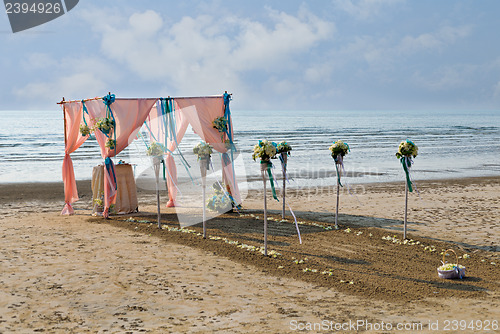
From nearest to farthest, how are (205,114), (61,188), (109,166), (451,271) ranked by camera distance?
(451,271) < (109,166) < (205,114) < (61,188)

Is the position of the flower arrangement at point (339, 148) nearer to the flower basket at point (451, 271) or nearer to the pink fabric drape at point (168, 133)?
Answer: the flower basket at point (451, 271)

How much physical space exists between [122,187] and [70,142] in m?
1.95

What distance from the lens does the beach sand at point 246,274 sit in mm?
6211

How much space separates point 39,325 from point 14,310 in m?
0.71

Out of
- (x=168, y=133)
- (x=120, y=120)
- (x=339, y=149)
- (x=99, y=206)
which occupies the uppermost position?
(x=120, y=120)

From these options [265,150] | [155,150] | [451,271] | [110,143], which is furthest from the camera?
[110,143]

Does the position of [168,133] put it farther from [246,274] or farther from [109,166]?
[246,274]

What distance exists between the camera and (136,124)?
42.3 feet

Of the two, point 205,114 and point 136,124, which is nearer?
point 136,124

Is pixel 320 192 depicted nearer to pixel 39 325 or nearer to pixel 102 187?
pixel 102 187

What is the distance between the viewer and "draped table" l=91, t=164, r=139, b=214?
13109 mm

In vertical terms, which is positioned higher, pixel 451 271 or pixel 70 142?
pixel 70 142

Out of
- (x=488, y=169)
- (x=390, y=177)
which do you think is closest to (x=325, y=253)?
(x=390, y=177)

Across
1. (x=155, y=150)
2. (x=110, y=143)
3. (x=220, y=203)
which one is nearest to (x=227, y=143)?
(x=220, y=203)
